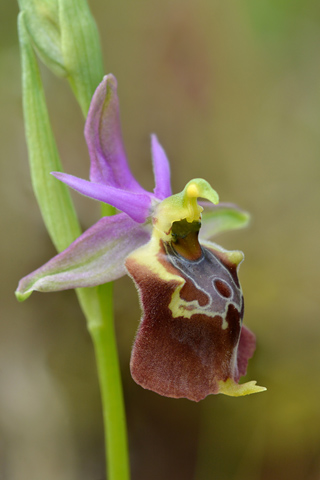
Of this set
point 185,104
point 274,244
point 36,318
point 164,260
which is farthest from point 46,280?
point 185,104

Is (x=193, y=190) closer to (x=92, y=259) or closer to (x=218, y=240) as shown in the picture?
(x=92, y=259)

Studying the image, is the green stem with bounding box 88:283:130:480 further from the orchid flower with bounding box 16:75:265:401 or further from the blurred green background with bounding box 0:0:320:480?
the blurred green background with bounding box 0:0:320:480

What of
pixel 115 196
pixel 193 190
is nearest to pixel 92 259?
pixel 115 196

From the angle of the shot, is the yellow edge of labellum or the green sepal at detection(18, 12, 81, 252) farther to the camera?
the green sepal at detection(18, 12, 81, 252)

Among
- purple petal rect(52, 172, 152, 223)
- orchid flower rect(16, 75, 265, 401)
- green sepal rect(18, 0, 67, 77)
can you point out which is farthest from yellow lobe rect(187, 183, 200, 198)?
green sepal rect(18, 0, 67, 77)

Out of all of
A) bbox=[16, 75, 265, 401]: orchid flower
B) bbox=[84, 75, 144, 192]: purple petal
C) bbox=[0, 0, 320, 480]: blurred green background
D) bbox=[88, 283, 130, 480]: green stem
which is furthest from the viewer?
bbox=[0, 0, 320, 480]: blurred green background

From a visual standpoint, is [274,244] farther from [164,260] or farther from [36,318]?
[164,260]

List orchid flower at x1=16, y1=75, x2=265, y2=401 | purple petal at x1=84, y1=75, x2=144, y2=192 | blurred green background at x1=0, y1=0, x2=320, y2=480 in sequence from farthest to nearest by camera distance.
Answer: blurred green background at x1=0, y1=0, x2=320, y2=480 < purple petal at x1=84, y1=75, x2=144, y2=192 < orchid flower at x1=16, y1=75, x2=265, y2=401

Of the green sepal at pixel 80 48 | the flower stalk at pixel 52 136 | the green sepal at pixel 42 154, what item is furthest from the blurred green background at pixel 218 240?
the green sepal at pixel 80 48
